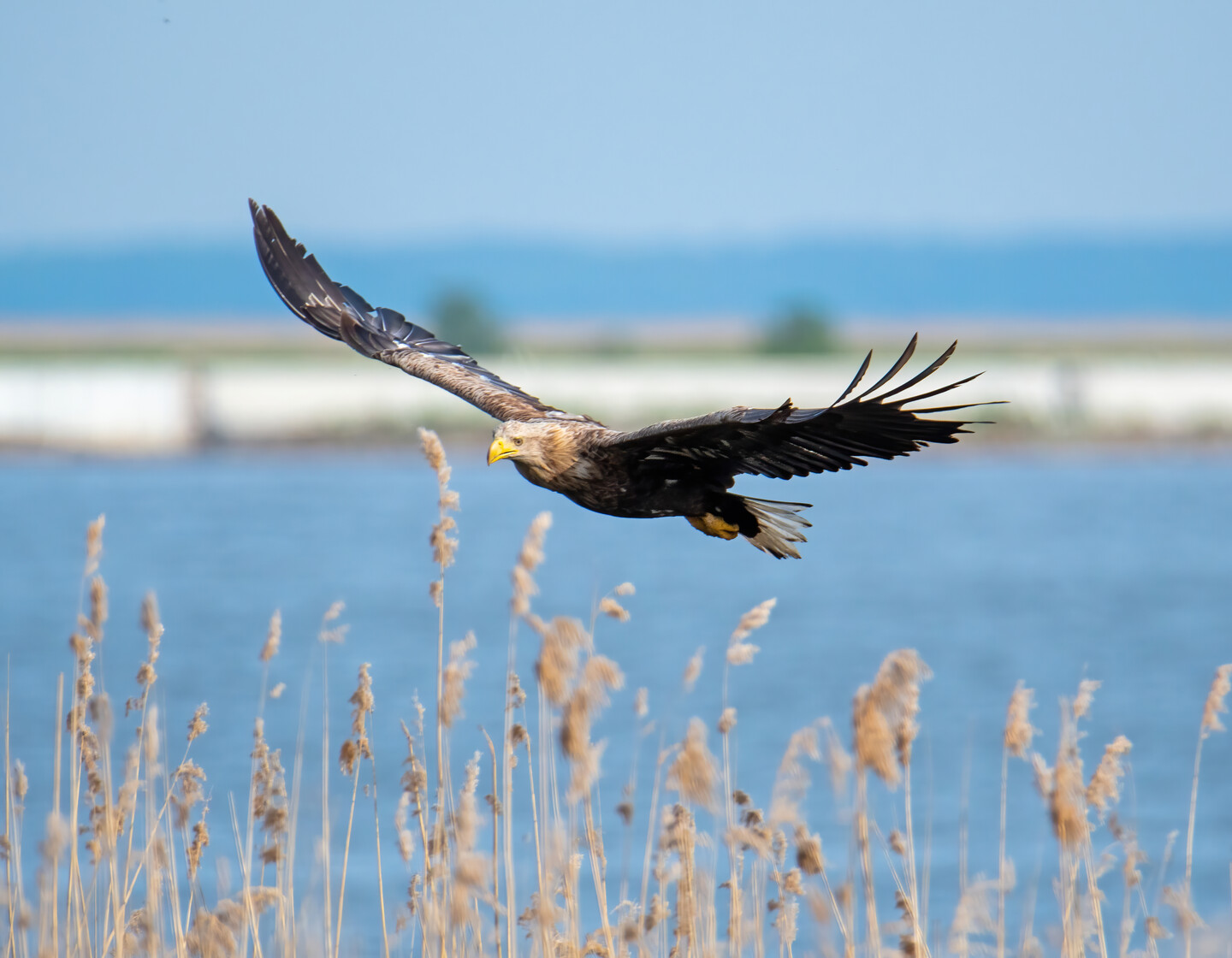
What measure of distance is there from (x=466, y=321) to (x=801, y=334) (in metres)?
11.3

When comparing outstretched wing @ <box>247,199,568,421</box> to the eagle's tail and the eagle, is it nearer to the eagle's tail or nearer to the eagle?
the eagle

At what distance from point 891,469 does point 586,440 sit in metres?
37.8

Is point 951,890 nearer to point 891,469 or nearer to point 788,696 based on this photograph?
point 788,696

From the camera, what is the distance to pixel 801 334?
5038cm

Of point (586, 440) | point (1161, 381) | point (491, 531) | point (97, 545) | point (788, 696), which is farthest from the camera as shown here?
point (1161, 381)

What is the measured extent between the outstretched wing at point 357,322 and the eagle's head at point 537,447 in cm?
133

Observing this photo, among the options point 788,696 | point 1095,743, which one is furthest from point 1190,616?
point 1095,743

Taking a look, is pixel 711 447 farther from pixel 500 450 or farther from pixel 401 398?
pixel 401 398

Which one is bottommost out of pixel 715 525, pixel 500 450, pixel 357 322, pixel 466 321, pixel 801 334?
pixel 715 525

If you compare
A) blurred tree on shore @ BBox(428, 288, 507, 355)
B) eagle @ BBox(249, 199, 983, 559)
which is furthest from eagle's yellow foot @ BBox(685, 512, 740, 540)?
blurred tree on shore @ BBox(428, 288, 507, 355)

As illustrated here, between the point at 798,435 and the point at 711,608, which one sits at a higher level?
the point at 798,435

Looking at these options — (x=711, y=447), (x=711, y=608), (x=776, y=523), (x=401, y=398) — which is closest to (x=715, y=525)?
(x=776, y=523)

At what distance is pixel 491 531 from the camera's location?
92.5 ft

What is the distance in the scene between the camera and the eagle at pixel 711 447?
474 cm
